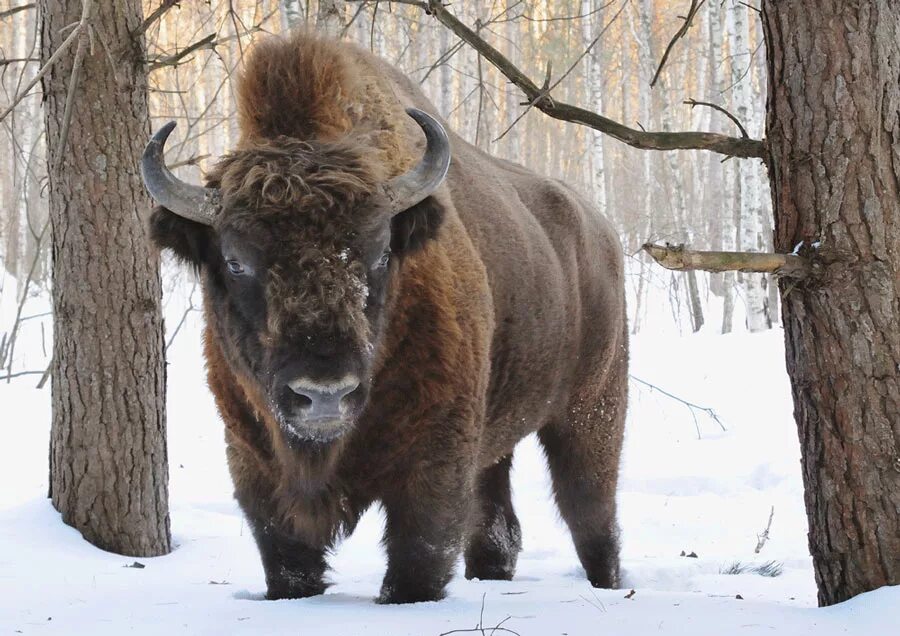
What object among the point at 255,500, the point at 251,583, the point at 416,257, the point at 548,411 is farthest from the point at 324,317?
the point at 548,411

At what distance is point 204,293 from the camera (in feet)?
13.3

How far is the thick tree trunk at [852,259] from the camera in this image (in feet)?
10.1

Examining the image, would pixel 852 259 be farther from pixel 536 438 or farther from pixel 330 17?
pixel 330 17

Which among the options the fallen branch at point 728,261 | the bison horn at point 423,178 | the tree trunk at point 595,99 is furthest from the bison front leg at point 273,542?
the tree trunk at point 595,99

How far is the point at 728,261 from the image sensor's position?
9.74ft

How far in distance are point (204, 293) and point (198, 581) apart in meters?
1.53

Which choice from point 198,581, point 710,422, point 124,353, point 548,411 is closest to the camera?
point 198,581

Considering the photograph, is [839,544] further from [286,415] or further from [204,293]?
[204,293]

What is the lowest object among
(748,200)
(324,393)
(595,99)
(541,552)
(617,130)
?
(541,552)

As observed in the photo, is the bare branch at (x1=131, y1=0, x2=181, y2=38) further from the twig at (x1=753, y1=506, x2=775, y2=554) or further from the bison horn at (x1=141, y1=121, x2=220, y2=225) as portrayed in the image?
the twig at (x1=753, y1=506, x2=775, y2=554)

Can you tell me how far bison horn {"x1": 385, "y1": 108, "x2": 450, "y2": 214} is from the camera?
376 cm

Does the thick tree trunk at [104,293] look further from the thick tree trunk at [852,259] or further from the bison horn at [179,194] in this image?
the thick tree trunk at [852,259]

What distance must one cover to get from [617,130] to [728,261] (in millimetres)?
649

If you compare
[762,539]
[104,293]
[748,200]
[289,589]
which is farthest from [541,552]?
[748,200]
